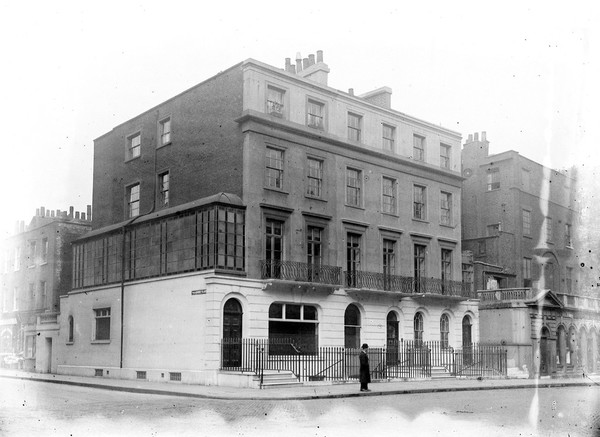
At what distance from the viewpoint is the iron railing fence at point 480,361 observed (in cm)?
3638

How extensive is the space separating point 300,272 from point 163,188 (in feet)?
27.0

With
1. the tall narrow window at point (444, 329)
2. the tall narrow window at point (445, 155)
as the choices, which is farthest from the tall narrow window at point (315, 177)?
the tall narrow window at point (444, 329)

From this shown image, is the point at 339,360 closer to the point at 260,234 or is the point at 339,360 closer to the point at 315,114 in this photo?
the point at 260,234

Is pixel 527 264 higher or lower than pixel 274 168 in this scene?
lower

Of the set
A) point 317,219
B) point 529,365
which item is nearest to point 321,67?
point 317,219

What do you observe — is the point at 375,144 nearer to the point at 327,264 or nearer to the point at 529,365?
the point at 327,264

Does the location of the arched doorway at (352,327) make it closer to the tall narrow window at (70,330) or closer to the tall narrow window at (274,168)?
the tall narrow window at (274,168)

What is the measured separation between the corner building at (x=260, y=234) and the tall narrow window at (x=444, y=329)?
6cm

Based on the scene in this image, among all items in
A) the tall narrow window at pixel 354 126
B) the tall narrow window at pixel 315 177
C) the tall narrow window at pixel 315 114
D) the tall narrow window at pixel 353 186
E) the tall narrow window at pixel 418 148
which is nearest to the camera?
the tall narrow window at pixel 315 177

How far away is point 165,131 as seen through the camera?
34.9 metres

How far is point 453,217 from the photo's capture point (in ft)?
134

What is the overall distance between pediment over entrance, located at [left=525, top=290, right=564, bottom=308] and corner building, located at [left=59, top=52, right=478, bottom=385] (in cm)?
364

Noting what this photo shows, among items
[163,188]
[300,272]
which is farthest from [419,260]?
[163,188]

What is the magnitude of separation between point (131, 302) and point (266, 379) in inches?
378
